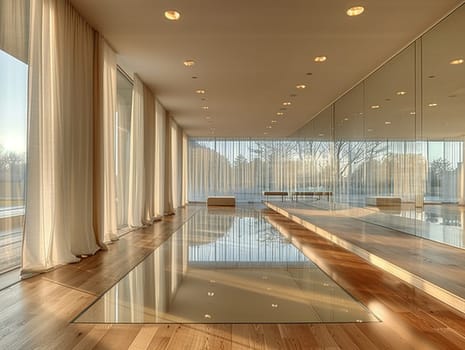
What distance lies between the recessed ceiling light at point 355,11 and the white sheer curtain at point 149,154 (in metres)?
5.27

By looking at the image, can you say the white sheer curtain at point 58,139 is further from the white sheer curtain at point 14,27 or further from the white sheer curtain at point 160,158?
the white sheer curtain at point 160,158

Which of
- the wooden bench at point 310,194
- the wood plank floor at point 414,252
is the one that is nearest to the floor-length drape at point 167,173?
the wooden bench at point 310,194

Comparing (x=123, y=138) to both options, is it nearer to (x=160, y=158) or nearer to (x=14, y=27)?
(x=160, y=158)

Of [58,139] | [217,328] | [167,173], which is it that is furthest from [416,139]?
[167,173]

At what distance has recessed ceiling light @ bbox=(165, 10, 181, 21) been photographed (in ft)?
15.6

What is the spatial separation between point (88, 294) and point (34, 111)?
216 centimetres

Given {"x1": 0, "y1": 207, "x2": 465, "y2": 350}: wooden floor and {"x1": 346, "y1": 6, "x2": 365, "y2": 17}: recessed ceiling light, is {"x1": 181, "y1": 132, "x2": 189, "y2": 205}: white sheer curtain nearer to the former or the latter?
{"x1": 346, "y1": 6, "x2": 365, "y2": 17}: recessed ceiling light

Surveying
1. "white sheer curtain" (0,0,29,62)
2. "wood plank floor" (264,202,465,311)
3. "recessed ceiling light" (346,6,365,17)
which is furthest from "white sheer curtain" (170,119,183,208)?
"white sheer curtain" (0,0,29,62)

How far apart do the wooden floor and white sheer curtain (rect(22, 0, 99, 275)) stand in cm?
60

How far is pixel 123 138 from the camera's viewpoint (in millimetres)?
7906

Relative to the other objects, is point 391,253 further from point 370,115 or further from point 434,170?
point 370,115

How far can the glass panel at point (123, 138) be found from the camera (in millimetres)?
7574

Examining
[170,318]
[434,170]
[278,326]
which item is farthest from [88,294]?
[434,170]

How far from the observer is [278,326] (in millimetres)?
2719
